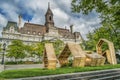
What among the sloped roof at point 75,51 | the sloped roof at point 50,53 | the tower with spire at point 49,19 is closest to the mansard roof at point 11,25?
the tower with spire at point 49,19

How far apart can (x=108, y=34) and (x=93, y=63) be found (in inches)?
710

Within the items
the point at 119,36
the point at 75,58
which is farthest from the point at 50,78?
the point at 119,36

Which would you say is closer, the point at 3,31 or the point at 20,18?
the point at 3,31

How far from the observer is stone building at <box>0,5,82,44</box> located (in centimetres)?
7919

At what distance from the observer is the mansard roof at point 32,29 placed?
3317 inches

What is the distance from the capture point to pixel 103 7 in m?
11.8

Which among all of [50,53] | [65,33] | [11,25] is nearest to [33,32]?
[11,25]

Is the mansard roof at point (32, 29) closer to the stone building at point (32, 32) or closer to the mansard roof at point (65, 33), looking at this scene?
the stone building at point (32, 32)

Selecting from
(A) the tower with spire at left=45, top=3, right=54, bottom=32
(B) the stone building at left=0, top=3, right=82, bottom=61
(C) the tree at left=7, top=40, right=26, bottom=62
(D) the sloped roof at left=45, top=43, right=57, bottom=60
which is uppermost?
(A) the tower with spire at left=45, top=3, right=54, bottom=32

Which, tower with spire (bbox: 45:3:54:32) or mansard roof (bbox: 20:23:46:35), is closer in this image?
mansard roof (bbox: 20:23:46:35)

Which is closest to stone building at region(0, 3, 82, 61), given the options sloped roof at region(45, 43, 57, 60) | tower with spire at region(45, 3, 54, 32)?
tower with spire at region(45, 3, 54, 32)

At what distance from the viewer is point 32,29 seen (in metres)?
87.0

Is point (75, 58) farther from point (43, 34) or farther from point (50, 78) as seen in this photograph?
point (43, 34)

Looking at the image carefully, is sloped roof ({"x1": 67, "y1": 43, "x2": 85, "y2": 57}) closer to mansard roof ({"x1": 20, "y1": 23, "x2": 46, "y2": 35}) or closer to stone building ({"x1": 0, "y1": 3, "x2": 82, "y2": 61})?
stone building ({"x1": 0, "y1": 3, "x2": 82, "y2": 61})
